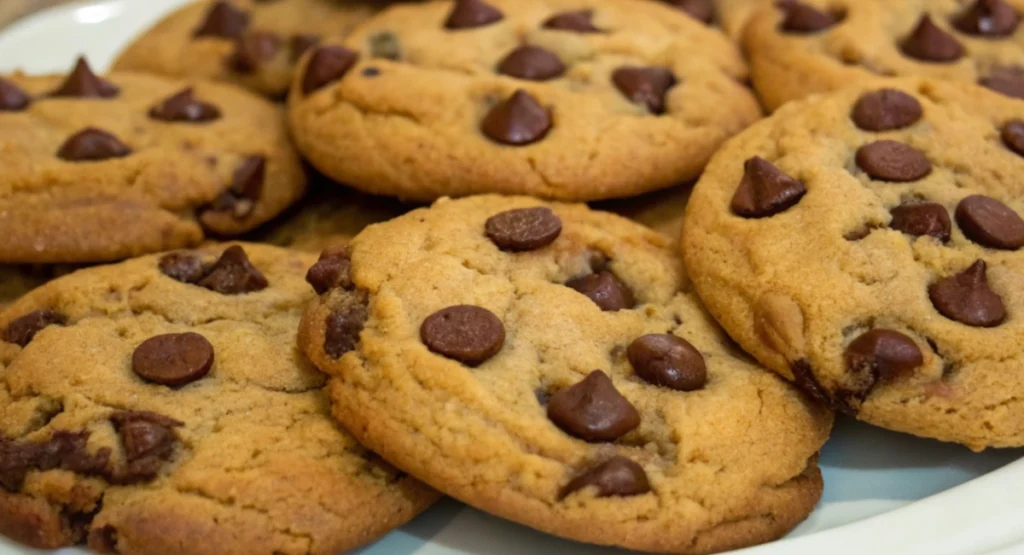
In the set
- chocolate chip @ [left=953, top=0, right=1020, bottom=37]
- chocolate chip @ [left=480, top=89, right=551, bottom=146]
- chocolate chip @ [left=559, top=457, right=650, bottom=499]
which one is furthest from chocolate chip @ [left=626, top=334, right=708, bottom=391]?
chocolate chip @ [left=953, top=0, right=1020, bottom=37]

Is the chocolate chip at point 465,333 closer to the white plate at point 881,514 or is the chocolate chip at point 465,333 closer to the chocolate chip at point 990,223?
the white plate at point 881,514

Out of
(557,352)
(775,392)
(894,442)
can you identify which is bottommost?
(894,442)

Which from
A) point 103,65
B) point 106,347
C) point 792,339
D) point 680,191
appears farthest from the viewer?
point 103,65

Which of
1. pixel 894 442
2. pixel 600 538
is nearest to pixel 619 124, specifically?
pixel 894 442

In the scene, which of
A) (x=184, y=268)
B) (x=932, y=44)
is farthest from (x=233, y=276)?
(x=932, y=44)

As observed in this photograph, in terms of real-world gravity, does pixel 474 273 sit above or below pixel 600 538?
above

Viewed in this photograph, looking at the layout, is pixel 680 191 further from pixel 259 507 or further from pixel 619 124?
pixel 259 507

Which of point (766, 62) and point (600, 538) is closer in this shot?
point (600, 538)
